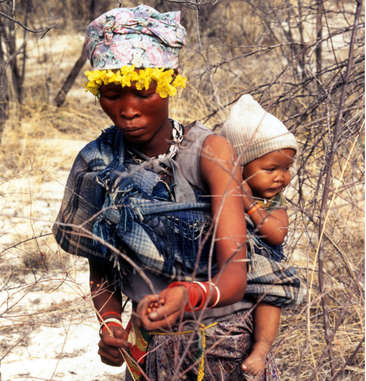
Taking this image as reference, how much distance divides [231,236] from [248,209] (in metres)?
0.15

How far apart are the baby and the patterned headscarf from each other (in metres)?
0.24

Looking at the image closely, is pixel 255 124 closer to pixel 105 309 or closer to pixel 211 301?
pixel 211 301

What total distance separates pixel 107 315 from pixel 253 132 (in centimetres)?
61

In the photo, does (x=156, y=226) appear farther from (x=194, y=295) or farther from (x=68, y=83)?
(x=68, y=83)

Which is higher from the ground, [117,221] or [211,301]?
[117,221]

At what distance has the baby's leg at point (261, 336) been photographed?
1.56m

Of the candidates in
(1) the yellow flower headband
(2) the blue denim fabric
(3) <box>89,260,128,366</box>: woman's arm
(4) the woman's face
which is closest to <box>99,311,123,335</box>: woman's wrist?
(3) <box>89,260,128,366</box>: woman's arm

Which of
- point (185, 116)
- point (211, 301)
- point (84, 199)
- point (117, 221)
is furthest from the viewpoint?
→ point (185, 116)

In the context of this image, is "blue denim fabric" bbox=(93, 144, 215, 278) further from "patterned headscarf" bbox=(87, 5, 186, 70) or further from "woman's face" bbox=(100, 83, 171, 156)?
"patterned headscarf" bbox=(87, 5, 186, 70)

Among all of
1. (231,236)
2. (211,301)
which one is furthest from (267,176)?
(211,301)

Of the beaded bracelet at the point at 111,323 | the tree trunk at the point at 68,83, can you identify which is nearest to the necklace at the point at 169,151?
the beaded bracelet at the point at 111,323

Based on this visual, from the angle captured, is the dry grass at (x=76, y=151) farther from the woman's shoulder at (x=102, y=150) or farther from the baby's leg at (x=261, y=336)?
the woman's shoulder at (x=102, y=150)

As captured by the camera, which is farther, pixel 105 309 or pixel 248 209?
pixel 105 309

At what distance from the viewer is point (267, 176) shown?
1.56m
